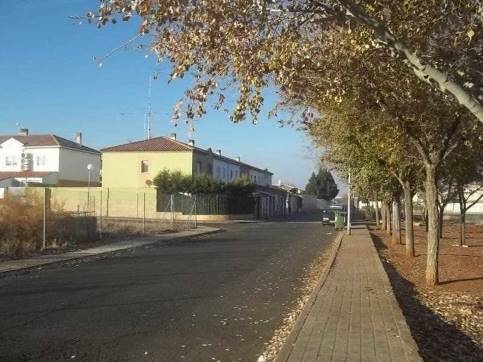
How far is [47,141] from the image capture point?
73.6m

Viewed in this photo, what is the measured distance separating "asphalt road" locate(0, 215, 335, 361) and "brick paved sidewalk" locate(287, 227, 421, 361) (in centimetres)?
62

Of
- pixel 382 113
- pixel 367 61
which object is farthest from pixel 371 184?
pixel 367 61

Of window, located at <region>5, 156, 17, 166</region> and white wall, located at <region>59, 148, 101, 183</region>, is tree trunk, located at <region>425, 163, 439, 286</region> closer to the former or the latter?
white wall, located at <region>59, 148, 101, 183</region>

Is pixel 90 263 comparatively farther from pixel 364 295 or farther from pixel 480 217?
pixel 480 217

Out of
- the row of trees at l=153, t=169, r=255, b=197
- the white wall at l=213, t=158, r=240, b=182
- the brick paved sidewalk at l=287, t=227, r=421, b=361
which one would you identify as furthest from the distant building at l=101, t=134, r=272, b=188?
the brick paved sidewalk at l=287, t=227, r=421, b=361

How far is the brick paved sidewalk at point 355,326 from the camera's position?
282 inches

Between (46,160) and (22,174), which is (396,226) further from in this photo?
(46,160)

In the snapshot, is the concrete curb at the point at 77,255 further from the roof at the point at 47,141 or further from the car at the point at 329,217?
the roof at the point at 47,141

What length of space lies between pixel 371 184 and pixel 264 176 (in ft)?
275

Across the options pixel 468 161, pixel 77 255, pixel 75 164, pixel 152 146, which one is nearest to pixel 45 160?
pixel 75 164

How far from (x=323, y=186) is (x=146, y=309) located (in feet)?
386

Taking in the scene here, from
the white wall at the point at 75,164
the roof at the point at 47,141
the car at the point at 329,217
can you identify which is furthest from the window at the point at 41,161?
the car at the point at 329,217

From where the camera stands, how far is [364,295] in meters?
11.8

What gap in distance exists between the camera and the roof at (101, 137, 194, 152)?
2660 inches
